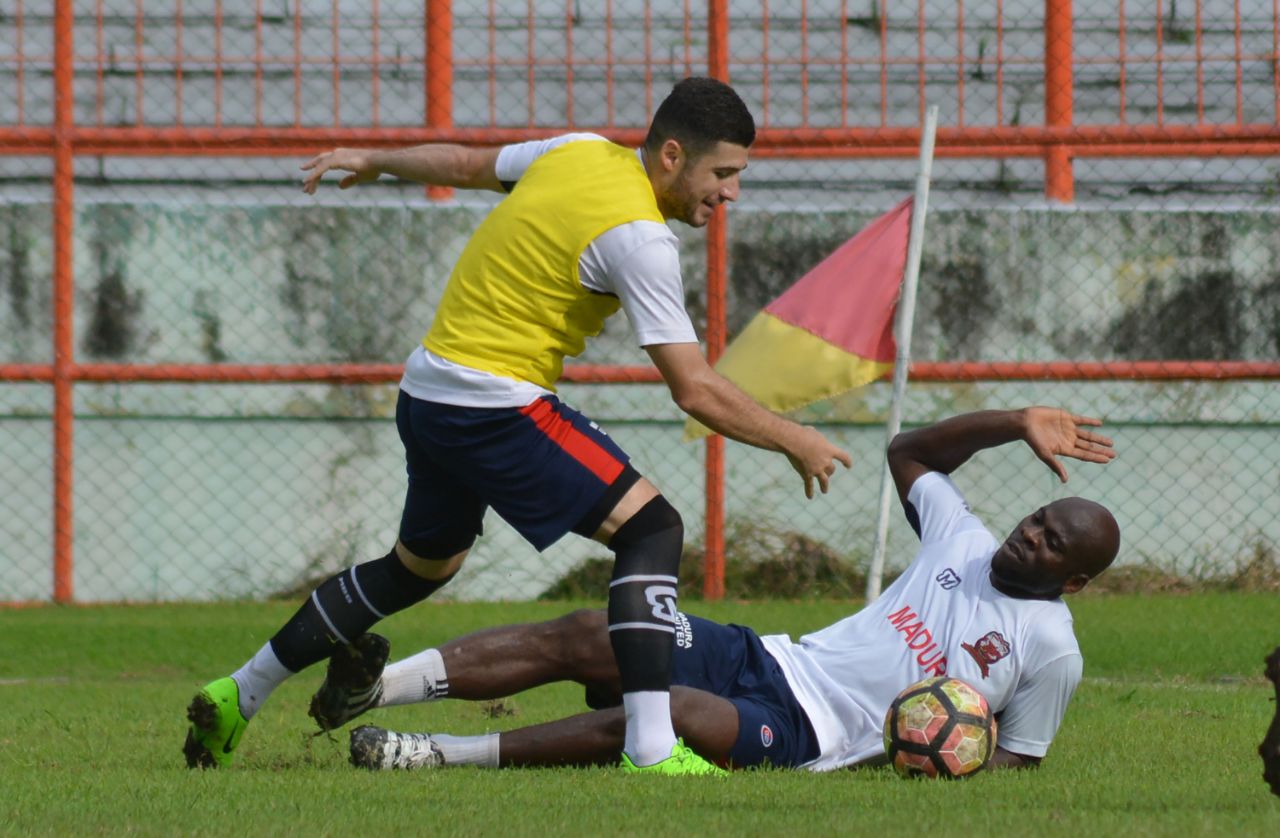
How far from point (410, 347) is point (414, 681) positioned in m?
4.99

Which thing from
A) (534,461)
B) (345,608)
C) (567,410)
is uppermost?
(567,410)

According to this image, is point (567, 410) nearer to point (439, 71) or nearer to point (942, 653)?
point (942, 653)

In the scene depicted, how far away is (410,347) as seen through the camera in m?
10.1

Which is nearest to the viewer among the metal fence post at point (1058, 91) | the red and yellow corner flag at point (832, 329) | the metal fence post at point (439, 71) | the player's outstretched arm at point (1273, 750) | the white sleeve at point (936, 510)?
the player's outstretched arm at point (1273, 750)

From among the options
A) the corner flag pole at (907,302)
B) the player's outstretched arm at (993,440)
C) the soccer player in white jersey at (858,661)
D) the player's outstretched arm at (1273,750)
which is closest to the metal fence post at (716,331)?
the corner flag pole at (907,302)

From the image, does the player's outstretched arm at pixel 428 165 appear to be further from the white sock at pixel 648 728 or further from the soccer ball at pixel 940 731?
the soccer ball at pixel 940 731

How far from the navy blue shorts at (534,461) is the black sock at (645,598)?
11 centimetres

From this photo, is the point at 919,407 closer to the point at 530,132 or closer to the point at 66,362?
the point at 530,132

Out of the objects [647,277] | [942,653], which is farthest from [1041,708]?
[647,277]

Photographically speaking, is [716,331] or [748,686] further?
[716,331]

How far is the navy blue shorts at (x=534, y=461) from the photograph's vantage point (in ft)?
16.0

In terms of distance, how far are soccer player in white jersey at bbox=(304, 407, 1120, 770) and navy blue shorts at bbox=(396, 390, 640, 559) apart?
0.50 meters

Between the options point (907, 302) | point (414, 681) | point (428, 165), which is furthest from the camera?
point (907, 302)

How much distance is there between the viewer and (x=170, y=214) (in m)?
10.2
